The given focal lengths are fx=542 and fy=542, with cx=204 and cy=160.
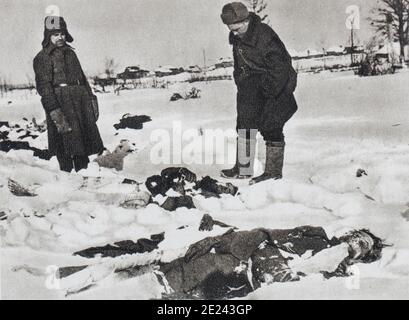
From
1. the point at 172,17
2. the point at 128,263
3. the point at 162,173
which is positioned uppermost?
the point at 172,17

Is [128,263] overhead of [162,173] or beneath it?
beneath

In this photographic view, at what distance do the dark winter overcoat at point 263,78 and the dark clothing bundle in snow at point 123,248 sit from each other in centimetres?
116

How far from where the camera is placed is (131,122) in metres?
4.37

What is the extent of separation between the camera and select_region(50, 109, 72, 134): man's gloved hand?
169 inches

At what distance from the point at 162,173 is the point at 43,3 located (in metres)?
1.66

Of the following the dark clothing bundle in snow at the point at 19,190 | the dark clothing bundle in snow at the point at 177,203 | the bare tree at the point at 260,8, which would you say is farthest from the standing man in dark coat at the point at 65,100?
the bare tree at the point at 260,8

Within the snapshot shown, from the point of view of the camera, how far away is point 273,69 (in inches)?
165

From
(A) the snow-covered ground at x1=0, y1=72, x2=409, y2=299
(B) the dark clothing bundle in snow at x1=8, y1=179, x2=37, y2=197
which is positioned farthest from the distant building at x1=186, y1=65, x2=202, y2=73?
(B) the dark clothing bundle in snow at x1=8, y1=179, x2=37, y2=197

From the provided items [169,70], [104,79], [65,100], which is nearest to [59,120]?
[65,100]

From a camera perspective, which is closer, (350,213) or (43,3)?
(350,213)

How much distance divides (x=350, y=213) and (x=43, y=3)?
2898 millimetres

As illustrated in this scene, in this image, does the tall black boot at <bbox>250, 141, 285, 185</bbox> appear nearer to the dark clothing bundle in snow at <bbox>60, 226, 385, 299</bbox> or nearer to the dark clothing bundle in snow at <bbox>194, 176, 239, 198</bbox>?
the dark clothing bundle in snow at <bbox>194, 176, 239, 198</bbox>

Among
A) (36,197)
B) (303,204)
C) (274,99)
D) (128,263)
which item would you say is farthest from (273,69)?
(36,197)
